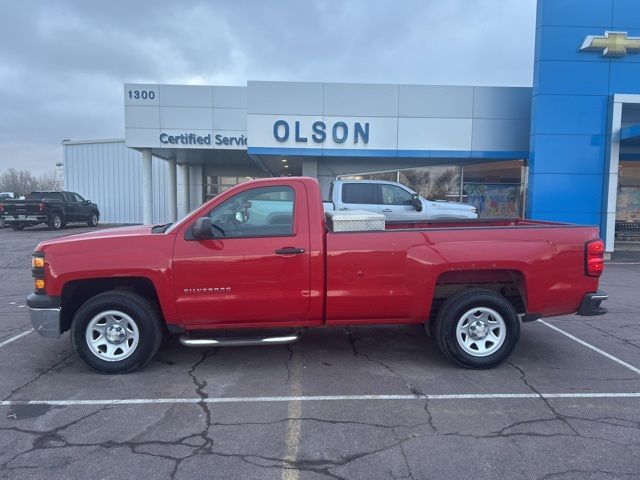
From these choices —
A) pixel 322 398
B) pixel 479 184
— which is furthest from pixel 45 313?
pixel 479 184

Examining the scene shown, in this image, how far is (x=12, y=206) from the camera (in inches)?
859

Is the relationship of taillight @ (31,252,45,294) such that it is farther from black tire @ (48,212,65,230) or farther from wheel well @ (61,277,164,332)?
black tire @ (48,212,65,230)

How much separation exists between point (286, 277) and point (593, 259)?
3.17 meters

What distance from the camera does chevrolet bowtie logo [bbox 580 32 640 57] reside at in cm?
1395

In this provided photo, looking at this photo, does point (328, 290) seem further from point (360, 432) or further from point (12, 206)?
point (12, 206)

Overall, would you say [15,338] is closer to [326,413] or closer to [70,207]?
[326,413]

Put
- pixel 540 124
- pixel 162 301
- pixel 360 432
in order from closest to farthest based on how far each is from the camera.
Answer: pixel 360 432 < pixel 162 301 < pixel 540 124

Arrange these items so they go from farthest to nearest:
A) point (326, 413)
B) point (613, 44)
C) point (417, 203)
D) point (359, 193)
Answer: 1. point (613, 44)
2. point (359, 193)
3. point (417, 203)
4. point (326, 413)

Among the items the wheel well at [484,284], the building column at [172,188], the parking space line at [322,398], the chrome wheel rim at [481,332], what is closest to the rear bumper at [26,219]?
the building column at [172,188]

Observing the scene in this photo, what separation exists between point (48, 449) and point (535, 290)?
4537mm

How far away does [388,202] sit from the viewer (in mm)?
11828

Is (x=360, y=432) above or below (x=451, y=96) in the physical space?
below

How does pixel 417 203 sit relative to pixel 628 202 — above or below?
below

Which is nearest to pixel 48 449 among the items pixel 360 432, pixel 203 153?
pixel 360 432
